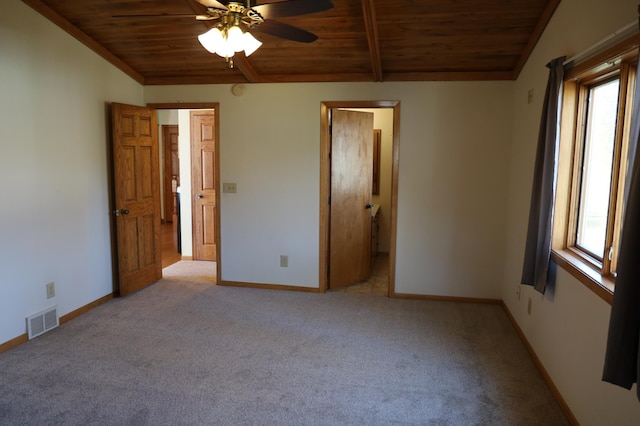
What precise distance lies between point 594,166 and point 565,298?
83 cm

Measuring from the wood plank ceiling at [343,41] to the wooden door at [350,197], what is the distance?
2.06ft

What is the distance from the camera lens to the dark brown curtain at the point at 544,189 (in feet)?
9.61

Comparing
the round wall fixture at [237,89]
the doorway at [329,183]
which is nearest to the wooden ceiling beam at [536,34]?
the doorway at [329,183]

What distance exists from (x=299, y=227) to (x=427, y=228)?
4.40 ft

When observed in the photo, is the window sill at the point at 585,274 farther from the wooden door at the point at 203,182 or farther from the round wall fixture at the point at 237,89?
the wooden door at the point at 203,182

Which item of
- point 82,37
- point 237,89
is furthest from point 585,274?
point 82,37

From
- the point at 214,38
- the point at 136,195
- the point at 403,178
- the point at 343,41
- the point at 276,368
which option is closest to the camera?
the point at 214,38

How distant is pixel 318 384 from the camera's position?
298 centimetres

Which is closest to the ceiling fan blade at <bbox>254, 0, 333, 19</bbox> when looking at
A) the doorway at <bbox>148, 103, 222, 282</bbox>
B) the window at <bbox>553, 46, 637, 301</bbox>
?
the window at <bbox>553, 46, 637, 301</bbox>

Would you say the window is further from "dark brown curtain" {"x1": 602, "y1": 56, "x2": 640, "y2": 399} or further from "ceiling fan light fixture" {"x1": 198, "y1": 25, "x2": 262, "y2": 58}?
"ceiling fan light fixture" {"x1": 198, "y1": 25, "x2": 262, "y2": 58}

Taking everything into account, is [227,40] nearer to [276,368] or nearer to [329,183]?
[276,368]

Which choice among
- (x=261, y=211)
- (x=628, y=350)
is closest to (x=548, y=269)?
(x=628, y=350)

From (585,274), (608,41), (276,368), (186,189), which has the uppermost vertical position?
(608,41)

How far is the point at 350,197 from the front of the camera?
516cm
